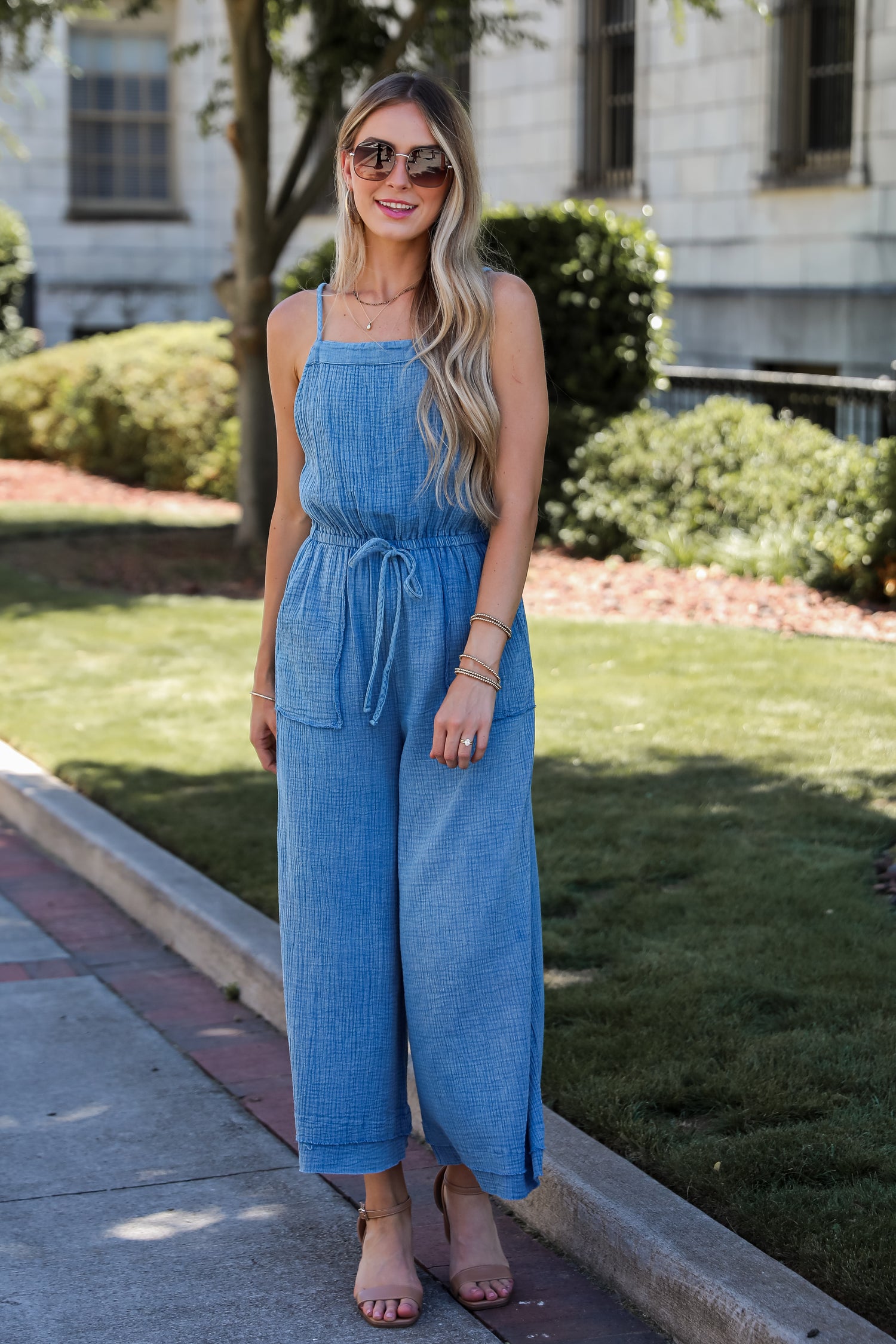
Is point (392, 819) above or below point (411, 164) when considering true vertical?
below

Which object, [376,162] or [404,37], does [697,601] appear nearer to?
[404,37]

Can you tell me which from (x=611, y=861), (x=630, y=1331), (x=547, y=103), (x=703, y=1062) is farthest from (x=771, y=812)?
(x=547, y=103)

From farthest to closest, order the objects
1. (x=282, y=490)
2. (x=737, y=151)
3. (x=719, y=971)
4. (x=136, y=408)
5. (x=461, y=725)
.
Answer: (x=136, y=408), (x=737, y=151), (x=719, y=971), (x=282, y=490), (x=461, y=725)

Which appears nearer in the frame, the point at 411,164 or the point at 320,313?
the point at 411,164

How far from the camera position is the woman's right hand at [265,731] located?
10.3 feet

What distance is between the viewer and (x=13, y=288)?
24.5 metres

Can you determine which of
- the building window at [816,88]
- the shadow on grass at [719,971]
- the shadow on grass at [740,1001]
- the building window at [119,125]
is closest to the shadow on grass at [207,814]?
the shadow on grass at [719,971]

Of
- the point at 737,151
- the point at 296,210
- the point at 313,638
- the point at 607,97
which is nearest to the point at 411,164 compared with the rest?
the point at 313,638

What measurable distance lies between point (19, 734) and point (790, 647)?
3786mm

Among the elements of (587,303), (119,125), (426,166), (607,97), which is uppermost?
(119,125)

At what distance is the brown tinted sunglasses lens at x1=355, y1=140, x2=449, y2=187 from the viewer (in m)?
2.77

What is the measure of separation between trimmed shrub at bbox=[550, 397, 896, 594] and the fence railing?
0.23 meters

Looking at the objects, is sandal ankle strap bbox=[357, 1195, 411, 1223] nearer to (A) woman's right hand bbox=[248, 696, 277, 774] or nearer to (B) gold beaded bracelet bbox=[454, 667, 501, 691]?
(A) woman's right hand bbox=[248, 696, 277, 774]

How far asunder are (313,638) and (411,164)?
0.82 m
